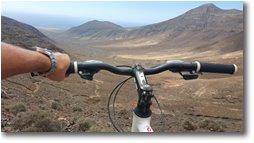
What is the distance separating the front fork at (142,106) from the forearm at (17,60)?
293mm

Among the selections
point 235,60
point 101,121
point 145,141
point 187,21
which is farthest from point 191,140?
point 187,21

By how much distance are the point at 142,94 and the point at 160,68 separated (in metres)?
0.17

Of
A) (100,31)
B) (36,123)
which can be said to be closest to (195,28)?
(100,31)

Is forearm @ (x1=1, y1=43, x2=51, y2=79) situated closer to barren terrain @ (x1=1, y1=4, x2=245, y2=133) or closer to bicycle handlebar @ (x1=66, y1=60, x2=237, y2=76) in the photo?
bicycle handlebar @ (x1=66, y1=60, x2=237, y2=76)

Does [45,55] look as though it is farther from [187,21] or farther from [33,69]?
[187,21]

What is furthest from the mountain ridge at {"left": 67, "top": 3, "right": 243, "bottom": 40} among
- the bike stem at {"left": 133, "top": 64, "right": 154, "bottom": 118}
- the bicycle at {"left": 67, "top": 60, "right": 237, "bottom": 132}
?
the bike stem at {"left": 133, "top": 64, "right": 154, "bottom": 118}

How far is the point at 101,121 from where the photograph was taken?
403 inches

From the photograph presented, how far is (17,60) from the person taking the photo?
3.34ft

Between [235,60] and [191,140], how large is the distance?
28.7 metres

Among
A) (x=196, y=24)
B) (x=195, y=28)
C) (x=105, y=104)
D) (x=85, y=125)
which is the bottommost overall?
(x=195, y=28)

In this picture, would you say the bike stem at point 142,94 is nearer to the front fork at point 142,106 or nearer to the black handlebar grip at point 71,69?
the front fork at point 142,106

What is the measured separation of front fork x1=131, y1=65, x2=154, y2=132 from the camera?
1.17 metres

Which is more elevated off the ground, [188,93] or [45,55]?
[45,55]

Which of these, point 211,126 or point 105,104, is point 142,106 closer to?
point 211,126
